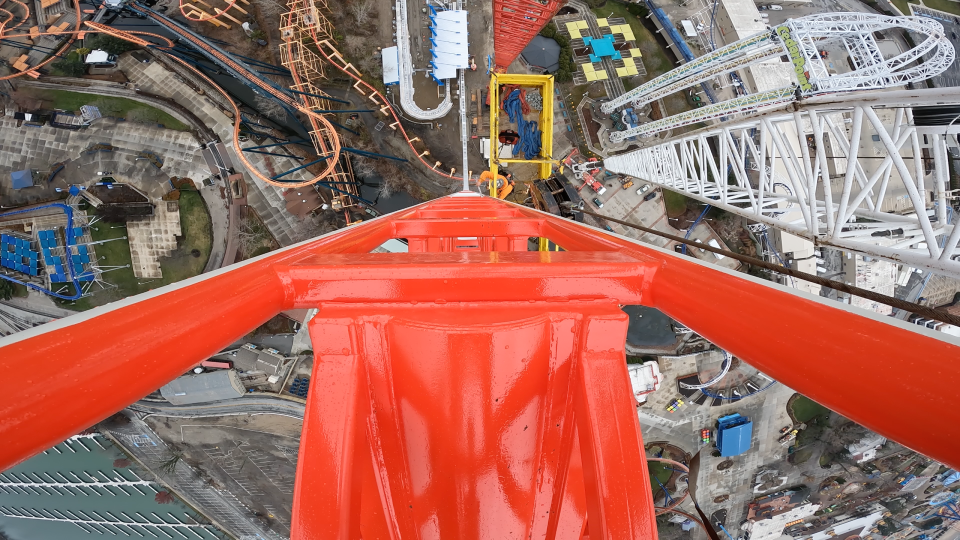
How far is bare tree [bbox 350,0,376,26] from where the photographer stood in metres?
20.0

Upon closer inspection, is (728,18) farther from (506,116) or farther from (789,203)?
(789,203)

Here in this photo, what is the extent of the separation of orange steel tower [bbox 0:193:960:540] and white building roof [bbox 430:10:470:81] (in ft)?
60.7

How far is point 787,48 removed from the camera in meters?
10.9

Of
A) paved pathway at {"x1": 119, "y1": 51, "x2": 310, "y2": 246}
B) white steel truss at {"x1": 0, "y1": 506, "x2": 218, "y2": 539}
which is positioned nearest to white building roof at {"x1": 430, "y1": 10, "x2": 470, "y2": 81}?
paved pathway at {"x1": 119, "y1": 51, "x2": 310, "y2": 246}

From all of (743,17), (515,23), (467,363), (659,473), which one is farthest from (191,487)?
(743,17)

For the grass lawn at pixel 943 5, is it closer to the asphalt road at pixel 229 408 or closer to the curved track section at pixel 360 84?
the curved track section at pixel 360 84

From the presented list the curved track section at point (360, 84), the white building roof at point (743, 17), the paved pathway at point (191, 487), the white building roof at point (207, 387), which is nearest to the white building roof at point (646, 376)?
the curved track section at point (360, 84)

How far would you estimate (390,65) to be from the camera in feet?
66.6

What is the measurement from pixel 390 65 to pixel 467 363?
2082 cm

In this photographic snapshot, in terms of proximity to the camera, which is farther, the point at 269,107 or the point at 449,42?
the point at 269,107

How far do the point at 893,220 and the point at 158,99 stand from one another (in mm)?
29292

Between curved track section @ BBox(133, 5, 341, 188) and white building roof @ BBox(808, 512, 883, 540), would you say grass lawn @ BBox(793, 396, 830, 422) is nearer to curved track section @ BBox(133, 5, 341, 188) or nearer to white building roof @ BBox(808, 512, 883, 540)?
white building roof @ BBox(808, 512, 883, 540)

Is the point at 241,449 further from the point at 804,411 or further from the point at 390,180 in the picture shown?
the point at 804,411

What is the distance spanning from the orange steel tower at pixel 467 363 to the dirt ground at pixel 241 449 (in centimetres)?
1985
